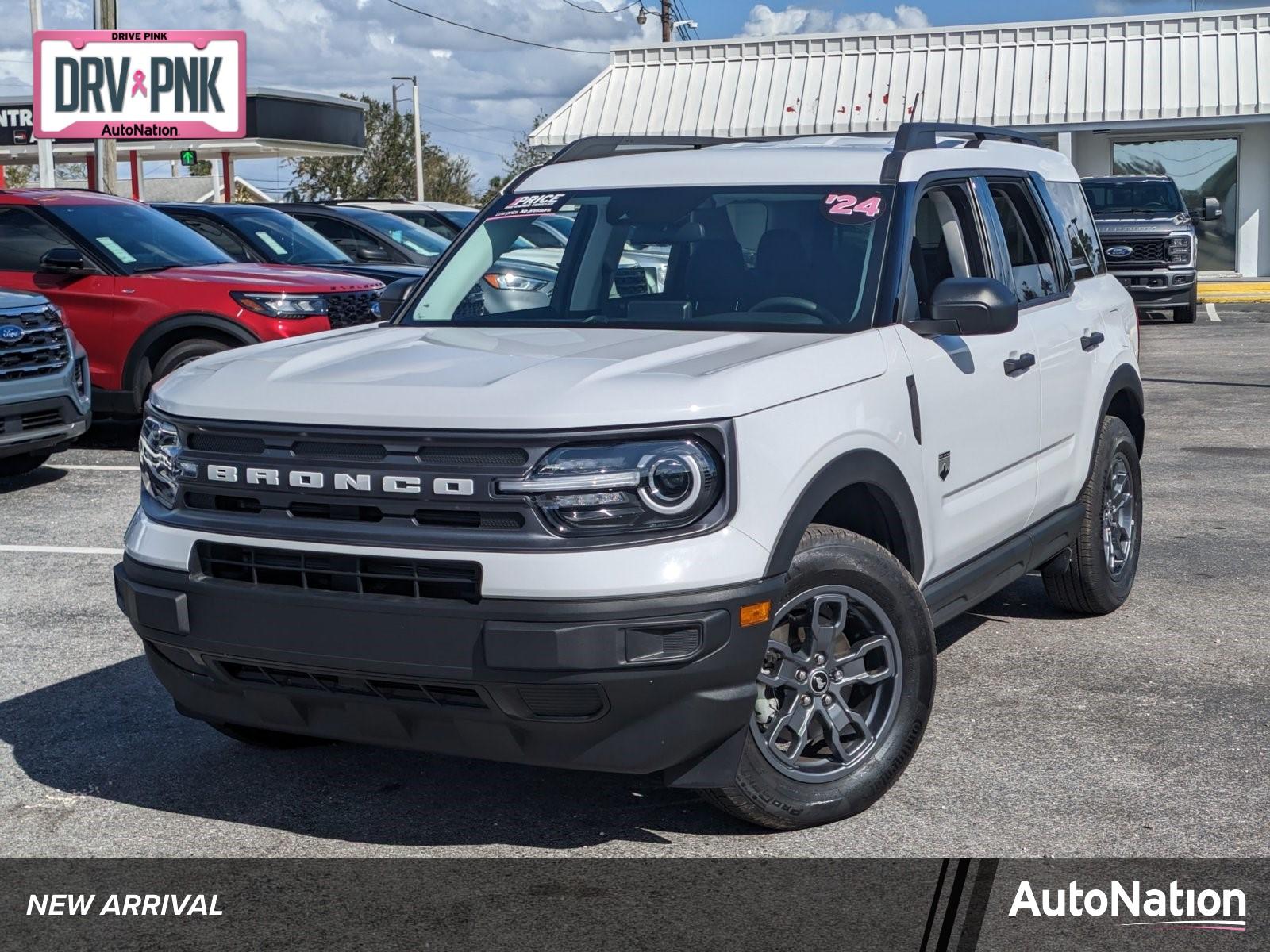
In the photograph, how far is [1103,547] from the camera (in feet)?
20.9

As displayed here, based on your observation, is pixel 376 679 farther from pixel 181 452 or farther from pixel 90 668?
pixel 90 668

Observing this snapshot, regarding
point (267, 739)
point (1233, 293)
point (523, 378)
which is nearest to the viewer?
point (523, 378)

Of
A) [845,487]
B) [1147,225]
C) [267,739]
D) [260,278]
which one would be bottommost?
[267,739]

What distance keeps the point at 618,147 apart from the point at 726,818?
264 centimetres

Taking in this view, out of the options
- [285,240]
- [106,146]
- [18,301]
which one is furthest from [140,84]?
[18,301]

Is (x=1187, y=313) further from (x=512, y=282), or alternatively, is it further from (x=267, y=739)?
(x=267, y=739)

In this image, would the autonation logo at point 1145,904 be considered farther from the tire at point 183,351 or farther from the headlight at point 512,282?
the tire at point 183,351

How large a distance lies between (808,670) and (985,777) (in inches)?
31.9

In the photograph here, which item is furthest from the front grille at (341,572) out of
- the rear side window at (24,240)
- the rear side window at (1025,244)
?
the rear side window at (24,240)

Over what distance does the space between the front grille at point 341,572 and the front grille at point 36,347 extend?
587 cm

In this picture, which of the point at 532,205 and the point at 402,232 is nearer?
the point at 532,205

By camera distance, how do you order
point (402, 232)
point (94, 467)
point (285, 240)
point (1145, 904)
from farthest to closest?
point (402, 232) → point (285, 240) → point (94, 467) → point (1145, 904)

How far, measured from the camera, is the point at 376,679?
150 inches

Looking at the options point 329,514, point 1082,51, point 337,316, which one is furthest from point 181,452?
point 1082,51
